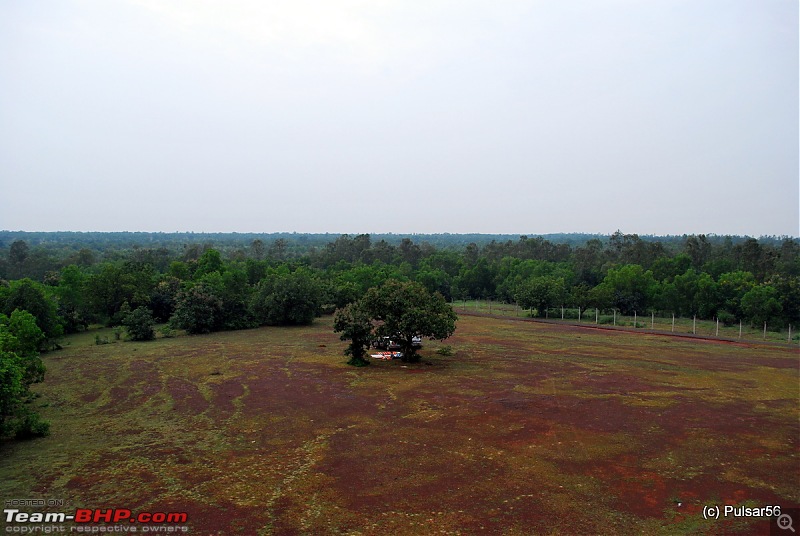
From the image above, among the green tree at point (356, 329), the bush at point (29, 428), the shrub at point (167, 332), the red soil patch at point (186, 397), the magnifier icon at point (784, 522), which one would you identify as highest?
the green tree at point (356, 329)

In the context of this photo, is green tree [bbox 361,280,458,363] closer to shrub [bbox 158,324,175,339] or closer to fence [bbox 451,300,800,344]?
shrub [bbox 158,324,175,339]

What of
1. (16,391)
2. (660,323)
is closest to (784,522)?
(16,391)

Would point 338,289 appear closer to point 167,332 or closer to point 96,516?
point 167,332

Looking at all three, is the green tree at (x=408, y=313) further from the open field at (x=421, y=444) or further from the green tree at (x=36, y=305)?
the green tree at (x=36, y=305)

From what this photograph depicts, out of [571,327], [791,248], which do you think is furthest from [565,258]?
[571,327]

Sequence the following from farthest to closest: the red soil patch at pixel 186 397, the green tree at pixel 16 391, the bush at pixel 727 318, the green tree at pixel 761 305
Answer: the bush at pixel 727 318 < the green tree at pixel 761 305 < the red soil patch at pixel 186 397 < the green tree at pixel 16 391

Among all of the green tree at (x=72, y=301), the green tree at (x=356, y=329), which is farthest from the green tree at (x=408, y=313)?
the green tree at (x=72, y=301)

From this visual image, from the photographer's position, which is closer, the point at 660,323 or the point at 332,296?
the point at 660,323
